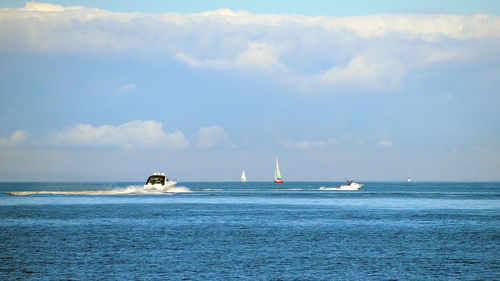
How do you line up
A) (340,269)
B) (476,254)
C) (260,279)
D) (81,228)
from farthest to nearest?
(81,228) → (476,254) → (340,269) → (260,279)

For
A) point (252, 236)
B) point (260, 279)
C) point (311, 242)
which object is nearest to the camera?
point (260, 279)

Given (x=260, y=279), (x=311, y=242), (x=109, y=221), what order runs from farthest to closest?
(x=109, y=221)
(x=311, y=242)
(x=260, y=279)

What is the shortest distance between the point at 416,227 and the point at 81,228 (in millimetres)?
42866

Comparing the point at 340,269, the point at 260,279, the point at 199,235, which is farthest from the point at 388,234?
the point at 260,279

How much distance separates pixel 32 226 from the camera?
7806 centimetres

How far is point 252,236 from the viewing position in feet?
219

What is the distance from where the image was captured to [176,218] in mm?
92188

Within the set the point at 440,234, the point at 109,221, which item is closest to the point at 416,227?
the point at 440,234

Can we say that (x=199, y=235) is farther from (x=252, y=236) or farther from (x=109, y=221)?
(x=109, y=221)

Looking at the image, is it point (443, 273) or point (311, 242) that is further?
point (311, 242)

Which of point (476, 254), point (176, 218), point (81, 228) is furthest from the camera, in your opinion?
point (176, 218)

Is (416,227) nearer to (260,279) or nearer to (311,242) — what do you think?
(311,242)

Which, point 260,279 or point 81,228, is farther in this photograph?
point 81,228

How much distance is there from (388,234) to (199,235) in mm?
21733
